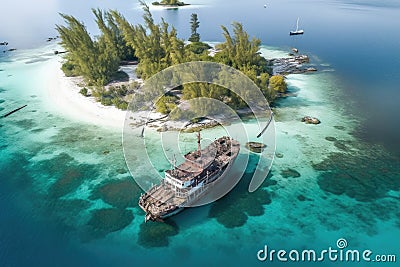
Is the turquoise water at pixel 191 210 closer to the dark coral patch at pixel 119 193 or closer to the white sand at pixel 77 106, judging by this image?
the dark coral patch at pixel 119 193

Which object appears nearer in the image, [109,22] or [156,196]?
[156,196]

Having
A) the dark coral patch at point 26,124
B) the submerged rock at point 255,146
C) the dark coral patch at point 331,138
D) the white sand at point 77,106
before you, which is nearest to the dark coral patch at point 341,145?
the dark coral patch at point 331,138

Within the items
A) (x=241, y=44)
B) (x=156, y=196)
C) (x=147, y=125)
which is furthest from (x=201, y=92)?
(x=156, y=196)

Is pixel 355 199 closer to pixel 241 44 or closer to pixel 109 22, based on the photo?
pixel 241 44

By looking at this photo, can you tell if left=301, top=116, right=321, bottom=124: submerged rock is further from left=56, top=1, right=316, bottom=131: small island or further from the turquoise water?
left=56, top=1, right=316, bottom=131: small island

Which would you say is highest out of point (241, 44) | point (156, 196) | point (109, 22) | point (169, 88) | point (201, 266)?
point (109, 22)

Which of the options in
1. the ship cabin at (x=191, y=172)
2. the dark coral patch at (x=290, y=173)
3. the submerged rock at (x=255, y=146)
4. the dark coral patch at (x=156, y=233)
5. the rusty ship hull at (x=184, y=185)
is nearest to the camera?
the dark coral patch at (x=156, y=233)
